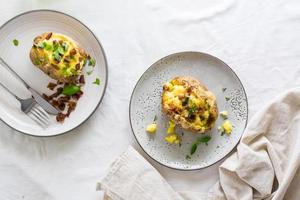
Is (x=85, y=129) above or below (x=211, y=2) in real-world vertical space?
below

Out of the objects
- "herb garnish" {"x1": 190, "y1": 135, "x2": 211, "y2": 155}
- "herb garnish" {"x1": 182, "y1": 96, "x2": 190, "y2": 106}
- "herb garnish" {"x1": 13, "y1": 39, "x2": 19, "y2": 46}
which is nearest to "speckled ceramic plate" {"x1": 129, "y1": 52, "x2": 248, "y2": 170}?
"herb garnish" {"x1": 190, "y1": 135, "x2": 211, "y2": 155}

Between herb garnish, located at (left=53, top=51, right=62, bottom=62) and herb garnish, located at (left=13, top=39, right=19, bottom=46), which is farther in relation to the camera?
herb garnish, located at (left=13, top=39, right=19, bottom=46)

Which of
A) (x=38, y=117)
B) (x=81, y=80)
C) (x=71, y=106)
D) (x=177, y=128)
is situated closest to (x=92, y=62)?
(x=81, y=80)

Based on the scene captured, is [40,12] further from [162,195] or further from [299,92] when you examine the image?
[299,92]

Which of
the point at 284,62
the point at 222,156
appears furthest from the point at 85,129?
the point at 284,62

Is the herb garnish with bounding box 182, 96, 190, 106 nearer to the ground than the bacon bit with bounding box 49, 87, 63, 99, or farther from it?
nearer to the ground

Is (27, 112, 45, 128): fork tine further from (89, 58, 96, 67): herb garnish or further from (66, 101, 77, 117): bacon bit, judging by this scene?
(89, 58, 96, 67): herb garnish

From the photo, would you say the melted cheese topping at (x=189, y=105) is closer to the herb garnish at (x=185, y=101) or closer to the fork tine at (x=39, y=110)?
the herb garnish at (x=185, y=101)
